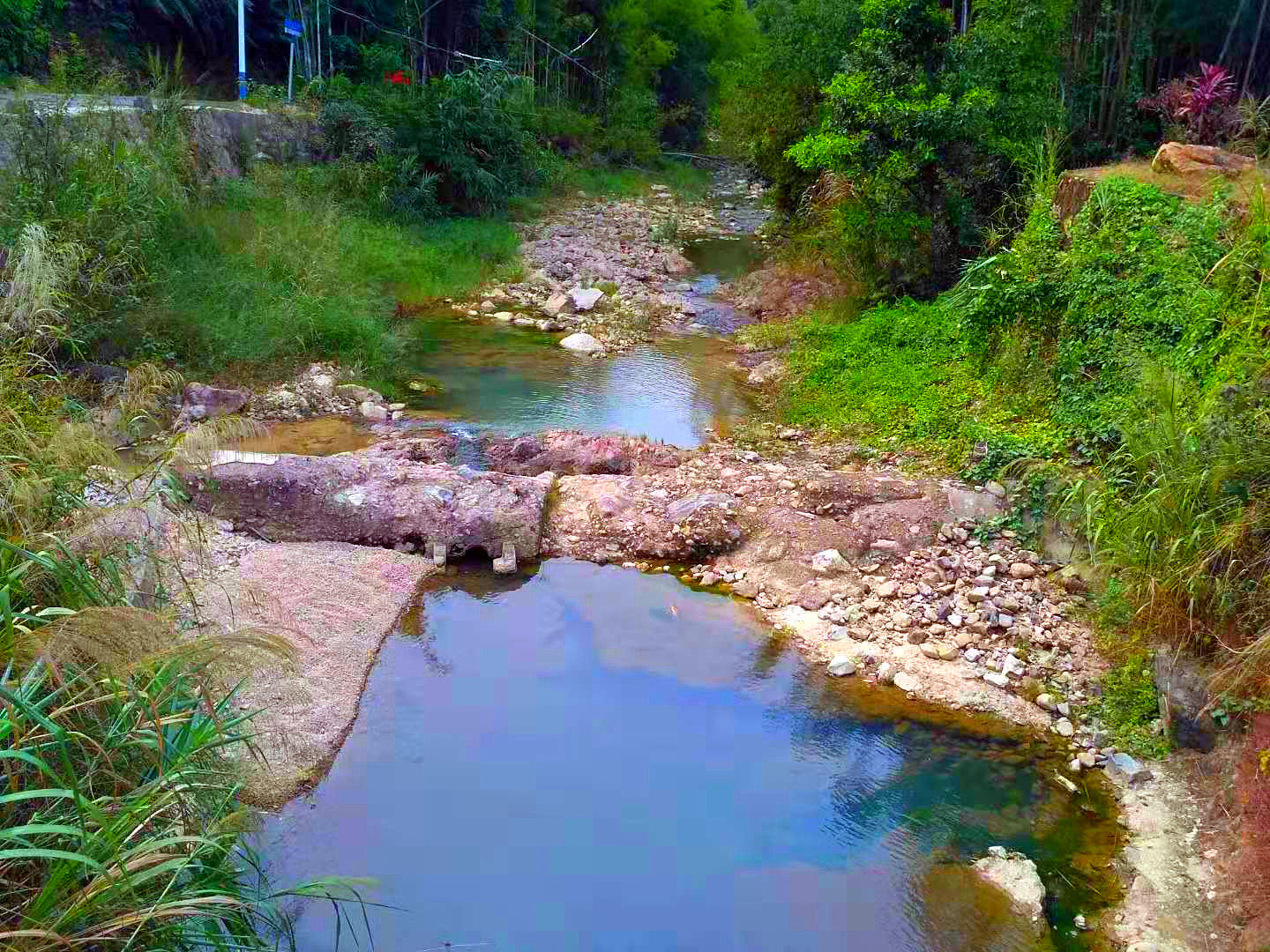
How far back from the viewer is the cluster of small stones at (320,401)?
32.1 feet

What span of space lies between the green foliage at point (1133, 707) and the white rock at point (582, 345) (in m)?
8.14

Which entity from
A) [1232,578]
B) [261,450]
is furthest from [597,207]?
[1232,578]

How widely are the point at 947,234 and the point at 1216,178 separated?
130 inches

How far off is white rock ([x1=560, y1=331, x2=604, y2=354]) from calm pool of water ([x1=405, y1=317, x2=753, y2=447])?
7.0 inches

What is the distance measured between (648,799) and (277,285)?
8445 millimetres

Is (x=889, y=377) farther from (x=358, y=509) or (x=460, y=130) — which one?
(x=460, y=130)

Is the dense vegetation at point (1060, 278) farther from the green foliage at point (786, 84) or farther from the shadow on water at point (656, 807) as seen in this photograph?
the shadow on water at point (656, 807)

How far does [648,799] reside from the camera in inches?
198

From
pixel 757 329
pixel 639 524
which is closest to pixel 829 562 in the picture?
pixel 639 524

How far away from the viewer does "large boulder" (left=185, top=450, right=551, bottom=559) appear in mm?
7223

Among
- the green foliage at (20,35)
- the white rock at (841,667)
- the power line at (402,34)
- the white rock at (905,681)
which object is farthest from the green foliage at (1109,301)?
the power line at (402,34)

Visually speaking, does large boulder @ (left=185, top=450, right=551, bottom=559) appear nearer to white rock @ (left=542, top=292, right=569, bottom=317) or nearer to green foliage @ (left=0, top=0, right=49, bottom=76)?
white rock @ (left=542, top=292, right=569, bottom=317)

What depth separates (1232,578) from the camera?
505 cm

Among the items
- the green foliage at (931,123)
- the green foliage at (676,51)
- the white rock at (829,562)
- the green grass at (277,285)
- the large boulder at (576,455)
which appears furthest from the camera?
the green foliage at (676,51)
